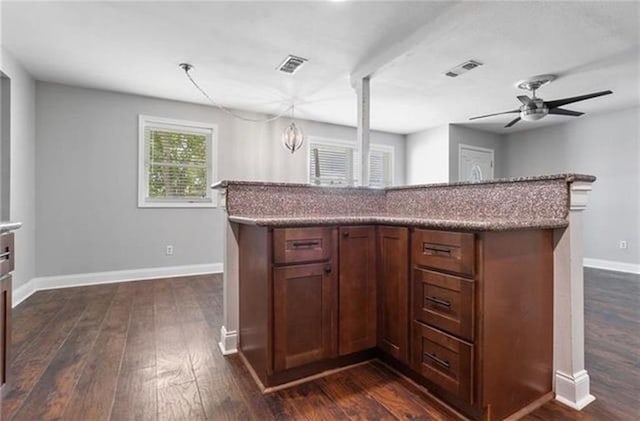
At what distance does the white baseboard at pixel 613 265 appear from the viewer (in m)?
4.59

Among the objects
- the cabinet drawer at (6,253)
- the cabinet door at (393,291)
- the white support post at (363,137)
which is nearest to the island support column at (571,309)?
the cabinet door at (393,291)

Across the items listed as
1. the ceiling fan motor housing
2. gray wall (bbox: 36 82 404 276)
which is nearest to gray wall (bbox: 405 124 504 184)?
the ceiling fan motor housing

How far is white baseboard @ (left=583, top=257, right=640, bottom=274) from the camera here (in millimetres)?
4594

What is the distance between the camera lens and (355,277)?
1781 mm

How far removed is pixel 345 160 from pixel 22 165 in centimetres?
444

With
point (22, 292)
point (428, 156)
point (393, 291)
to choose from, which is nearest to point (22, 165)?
point (22, 292)

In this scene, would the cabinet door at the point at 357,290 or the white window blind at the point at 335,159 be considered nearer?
the cabinet door at the point at 357,290

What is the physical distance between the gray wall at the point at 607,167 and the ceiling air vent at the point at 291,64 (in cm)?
497

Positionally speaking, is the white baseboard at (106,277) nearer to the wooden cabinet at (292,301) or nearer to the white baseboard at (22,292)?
the white baseboard at (22,292)

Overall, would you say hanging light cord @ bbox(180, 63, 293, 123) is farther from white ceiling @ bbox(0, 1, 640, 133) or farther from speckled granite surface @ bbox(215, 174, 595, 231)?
speckled granite surface @ bbox(215, 174, 595, 231)

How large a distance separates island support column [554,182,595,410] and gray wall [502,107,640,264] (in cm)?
456

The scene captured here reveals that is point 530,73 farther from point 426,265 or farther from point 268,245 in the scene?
point 268,245

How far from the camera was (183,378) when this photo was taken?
172 cm

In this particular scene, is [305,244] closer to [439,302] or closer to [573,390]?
[439,302]
